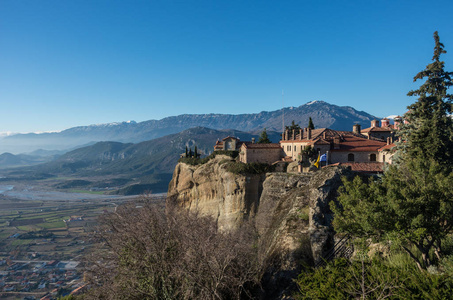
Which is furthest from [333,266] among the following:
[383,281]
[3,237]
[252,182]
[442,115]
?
[3,237]

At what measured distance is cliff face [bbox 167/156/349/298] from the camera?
14633mm

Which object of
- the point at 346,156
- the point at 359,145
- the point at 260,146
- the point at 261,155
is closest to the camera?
the point at 346,156

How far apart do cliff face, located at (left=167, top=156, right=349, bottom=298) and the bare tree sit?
198 cm

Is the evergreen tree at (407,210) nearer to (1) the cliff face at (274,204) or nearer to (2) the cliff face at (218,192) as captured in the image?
(1) the cliff face at (274,204)

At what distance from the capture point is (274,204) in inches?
1357

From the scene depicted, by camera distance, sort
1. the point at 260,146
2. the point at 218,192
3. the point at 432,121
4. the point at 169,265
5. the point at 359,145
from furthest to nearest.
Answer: the point at 218,192
the point at 260,146
the point at 359,145
the point at 432,121
the point at 169,265

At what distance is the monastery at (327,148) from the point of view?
40.7 meters

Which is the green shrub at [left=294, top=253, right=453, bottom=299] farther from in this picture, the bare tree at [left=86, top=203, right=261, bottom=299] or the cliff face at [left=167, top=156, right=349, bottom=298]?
the bare tree at [left=86, top=203, right=261, bottom=299]

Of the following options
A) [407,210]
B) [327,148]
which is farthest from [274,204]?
[407,210]

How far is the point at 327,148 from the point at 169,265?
32.1 metres

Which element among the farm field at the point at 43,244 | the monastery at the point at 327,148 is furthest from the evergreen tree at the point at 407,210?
the monastery at the point at 327,148

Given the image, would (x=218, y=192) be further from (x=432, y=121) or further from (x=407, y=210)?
(x=407, y=210)

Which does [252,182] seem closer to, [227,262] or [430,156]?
[430,156]

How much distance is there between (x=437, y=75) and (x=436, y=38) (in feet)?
11.5
